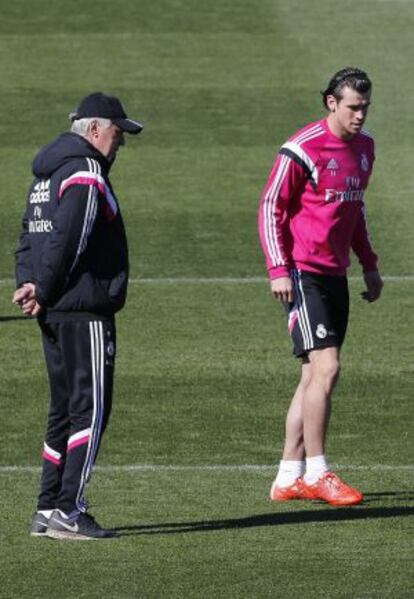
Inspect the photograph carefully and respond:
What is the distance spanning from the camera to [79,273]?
8.97 m

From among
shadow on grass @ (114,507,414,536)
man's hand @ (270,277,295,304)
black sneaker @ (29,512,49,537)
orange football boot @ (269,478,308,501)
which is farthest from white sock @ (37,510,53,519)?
man's hand @ (270,277,295,304)

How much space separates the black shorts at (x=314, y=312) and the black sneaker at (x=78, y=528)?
1.66m

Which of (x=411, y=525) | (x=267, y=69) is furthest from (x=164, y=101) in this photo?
(x=411, y=525)

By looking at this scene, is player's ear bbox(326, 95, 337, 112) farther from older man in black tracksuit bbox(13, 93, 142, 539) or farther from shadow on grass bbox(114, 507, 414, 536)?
shadow on grass bbox(114, 507, 414, 536)

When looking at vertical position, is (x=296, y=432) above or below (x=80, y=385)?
below

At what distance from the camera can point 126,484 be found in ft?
35.1

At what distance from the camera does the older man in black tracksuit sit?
8883 millimetres

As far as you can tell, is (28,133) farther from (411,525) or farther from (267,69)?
(411,525)

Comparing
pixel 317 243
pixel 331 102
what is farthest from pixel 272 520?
pixel 331 102

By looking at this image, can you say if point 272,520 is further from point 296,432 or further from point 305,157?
point 305,157

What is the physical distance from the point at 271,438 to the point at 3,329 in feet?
15.3

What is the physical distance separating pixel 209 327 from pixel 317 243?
19.6ft

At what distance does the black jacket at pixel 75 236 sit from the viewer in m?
8.86

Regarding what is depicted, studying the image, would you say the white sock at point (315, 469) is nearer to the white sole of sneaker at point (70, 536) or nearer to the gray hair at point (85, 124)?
the white sole of sneaker at point (70, 536)
